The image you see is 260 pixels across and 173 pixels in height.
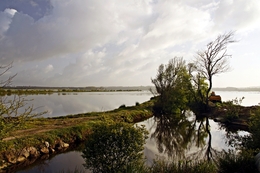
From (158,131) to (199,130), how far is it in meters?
4.60

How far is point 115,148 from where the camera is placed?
247 inches

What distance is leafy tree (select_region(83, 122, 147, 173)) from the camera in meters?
6.21

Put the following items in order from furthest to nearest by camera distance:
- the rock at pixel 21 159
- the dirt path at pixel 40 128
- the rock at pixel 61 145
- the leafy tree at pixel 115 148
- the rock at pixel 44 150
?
the rock at pixel 61 145 → the dirt path at pixel 40 128 → the rock at pixel 44 150 → the rock at pixel 21 159 → the leafy tree at pixel 115 148

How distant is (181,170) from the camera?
7.18 m

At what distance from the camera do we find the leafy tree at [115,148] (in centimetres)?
621

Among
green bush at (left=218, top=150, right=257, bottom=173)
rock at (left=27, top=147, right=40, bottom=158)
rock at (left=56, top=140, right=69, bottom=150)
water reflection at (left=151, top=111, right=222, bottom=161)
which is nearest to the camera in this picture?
green bush at (left=218, top=150, right=257, bottom=173)

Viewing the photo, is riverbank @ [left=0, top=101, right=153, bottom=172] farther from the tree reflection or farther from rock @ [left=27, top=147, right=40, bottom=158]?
the tree reflection

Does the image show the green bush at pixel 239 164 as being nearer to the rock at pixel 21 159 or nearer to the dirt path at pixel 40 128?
the rock at pixel 21 159

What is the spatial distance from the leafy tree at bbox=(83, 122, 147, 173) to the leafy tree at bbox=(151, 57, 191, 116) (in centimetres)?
2804

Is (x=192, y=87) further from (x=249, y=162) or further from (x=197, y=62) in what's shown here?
(x=249, y=162)

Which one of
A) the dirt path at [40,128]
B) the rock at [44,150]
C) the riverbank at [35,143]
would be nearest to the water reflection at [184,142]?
the riverbank at [35,143]

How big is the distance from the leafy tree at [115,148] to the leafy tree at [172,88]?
2804cm

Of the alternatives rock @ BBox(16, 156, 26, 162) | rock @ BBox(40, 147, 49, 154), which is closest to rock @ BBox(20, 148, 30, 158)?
rock @ BBox(16, 156, 26, 162)

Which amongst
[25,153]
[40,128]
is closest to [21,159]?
[25,153]
